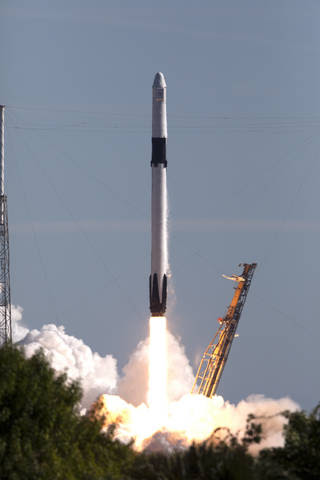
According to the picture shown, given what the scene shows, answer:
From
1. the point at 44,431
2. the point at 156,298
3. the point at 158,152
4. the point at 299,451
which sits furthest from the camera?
the point at 158,152

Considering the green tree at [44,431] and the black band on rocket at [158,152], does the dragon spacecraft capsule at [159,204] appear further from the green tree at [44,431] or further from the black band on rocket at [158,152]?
the green tree at [44,431]

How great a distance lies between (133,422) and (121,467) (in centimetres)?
2633

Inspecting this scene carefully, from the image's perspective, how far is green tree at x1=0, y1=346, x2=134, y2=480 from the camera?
44.7 meters

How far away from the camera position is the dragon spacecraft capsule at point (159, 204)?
70500mm

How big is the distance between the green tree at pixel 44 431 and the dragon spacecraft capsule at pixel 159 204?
67.6ft

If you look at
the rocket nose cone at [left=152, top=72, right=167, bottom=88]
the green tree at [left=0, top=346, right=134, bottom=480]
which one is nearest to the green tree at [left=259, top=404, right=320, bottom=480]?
the green tree at [left=0, top=346, right=134, bottom=480]

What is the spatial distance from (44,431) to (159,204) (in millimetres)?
27236

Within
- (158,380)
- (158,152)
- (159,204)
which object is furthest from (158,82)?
(158,380)

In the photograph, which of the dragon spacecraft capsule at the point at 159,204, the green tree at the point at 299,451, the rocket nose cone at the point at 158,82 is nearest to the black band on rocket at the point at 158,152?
the dragon spacecraft capsule at the point at 159,204

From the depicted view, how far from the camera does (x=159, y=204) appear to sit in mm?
71688

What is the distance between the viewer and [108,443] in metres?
50.5

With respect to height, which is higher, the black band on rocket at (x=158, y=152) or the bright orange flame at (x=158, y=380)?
the black band on rocket at (x=158, y=152)

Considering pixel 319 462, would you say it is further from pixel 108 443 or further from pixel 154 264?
pixel 154 264

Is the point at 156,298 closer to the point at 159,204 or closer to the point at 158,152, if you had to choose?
the point at 159,204
